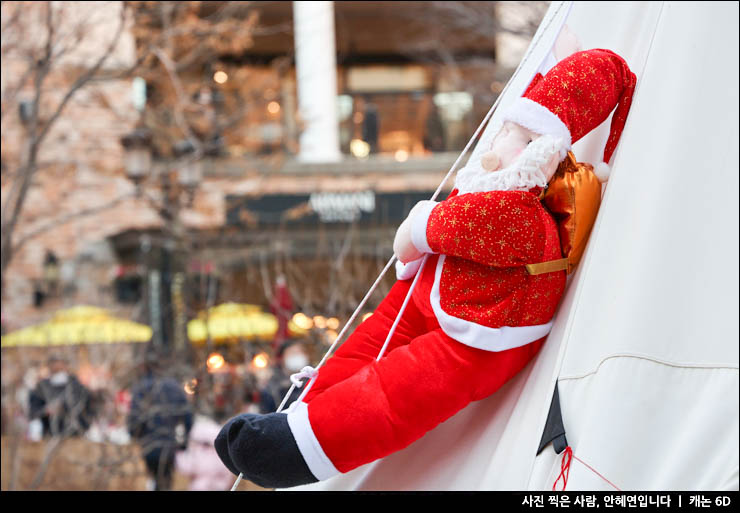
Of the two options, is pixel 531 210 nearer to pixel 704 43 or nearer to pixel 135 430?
pixel 704 43

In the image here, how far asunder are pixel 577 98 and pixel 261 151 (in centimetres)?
961

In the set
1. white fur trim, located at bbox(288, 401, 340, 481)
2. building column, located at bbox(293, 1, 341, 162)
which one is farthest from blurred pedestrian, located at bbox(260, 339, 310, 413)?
Result: building column, located at bbox(293, 1, 341, 162)

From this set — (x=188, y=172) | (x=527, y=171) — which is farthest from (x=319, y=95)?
(x=527, y=171)

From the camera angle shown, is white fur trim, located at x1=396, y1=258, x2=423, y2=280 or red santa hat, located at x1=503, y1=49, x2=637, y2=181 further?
white fur trim, located at x1=396, y1=258, x2=423, y2=280

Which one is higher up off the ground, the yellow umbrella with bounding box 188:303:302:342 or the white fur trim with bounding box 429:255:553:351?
the white fur trim with bounding box 429:255:553:351

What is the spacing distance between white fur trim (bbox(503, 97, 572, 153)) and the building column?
5992 millimetres

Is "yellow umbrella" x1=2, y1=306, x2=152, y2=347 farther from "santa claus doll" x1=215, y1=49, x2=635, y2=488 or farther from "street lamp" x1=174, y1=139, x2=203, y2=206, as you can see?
"santa claus doll" x1=215, y1=49, x2=635, y2=488

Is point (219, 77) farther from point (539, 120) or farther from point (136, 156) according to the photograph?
point (539, 120)

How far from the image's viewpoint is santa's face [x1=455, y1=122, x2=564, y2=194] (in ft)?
6.35

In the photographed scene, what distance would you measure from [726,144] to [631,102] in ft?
1.20

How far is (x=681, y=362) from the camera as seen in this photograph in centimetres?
165

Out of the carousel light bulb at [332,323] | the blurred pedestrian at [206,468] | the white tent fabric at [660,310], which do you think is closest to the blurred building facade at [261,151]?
the carousel light bulb at [332,323]
